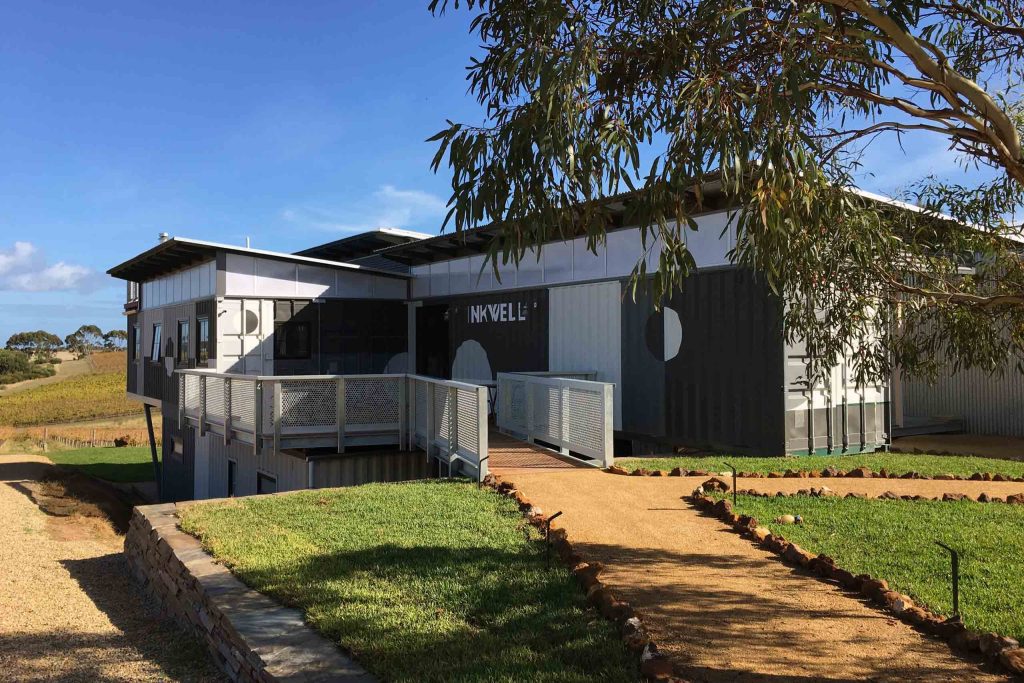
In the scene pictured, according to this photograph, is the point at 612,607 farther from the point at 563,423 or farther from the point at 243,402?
the point at 243,402

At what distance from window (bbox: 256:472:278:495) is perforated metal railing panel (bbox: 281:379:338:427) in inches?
111

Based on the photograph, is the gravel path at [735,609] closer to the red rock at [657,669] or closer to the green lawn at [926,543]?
the red rock at [657,669]

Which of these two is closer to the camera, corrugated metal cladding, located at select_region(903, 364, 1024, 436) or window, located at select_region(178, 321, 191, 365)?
corrugated metal cladding, located at select_region(903, 364, 1024, 436)

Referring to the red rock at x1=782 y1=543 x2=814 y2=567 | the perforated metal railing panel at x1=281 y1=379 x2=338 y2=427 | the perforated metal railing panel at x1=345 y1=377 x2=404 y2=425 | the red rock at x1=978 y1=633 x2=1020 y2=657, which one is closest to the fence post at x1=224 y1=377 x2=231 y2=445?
the perforated metal railing panel at x1=281 y1=379 x2=338 y2=427

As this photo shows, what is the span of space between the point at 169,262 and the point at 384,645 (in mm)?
21766

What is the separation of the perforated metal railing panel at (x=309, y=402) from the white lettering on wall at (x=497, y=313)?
277 inches

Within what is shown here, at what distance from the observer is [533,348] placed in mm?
18203

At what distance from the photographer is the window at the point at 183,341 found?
22.5m

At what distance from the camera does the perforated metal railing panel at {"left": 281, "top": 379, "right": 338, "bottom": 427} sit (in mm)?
12375

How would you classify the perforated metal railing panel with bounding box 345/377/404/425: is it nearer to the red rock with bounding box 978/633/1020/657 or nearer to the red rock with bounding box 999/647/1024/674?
the red rock with bounding box 978/633/1020/657

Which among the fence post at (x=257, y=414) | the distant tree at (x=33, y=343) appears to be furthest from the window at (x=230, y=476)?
the distant tree at (x=33, y=343)

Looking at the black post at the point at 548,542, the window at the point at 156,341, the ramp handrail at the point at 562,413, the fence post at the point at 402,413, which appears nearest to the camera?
the black post at the point at 548,542

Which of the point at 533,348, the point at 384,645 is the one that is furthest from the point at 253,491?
the point at 384,645

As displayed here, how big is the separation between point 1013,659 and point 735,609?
5.50 feet
